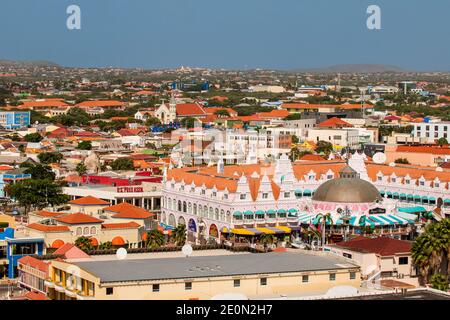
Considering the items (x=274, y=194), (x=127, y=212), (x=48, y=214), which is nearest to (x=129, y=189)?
(x=127, y=212)

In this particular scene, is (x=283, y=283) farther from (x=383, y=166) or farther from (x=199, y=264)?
(x=383, y=166)

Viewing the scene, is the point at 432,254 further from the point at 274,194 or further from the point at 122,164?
the point at 122,164

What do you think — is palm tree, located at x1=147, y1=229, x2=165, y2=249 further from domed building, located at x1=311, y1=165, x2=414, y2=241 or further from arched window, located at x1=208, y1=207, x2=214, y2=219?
domed building, located at x1=311, y1=165, x2=414, y2=241

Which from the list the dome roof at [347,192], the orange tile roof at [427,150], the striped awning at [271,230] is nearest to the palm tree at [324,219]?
the dome roof at [347,192]

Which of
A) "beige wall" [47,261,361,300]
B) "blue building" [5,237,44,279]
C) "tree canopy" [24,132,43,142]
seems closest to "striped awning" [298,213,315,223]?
"blue building" [5,237,44,279]

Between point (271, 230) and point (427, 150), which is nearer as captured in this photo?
point (271, 230)
